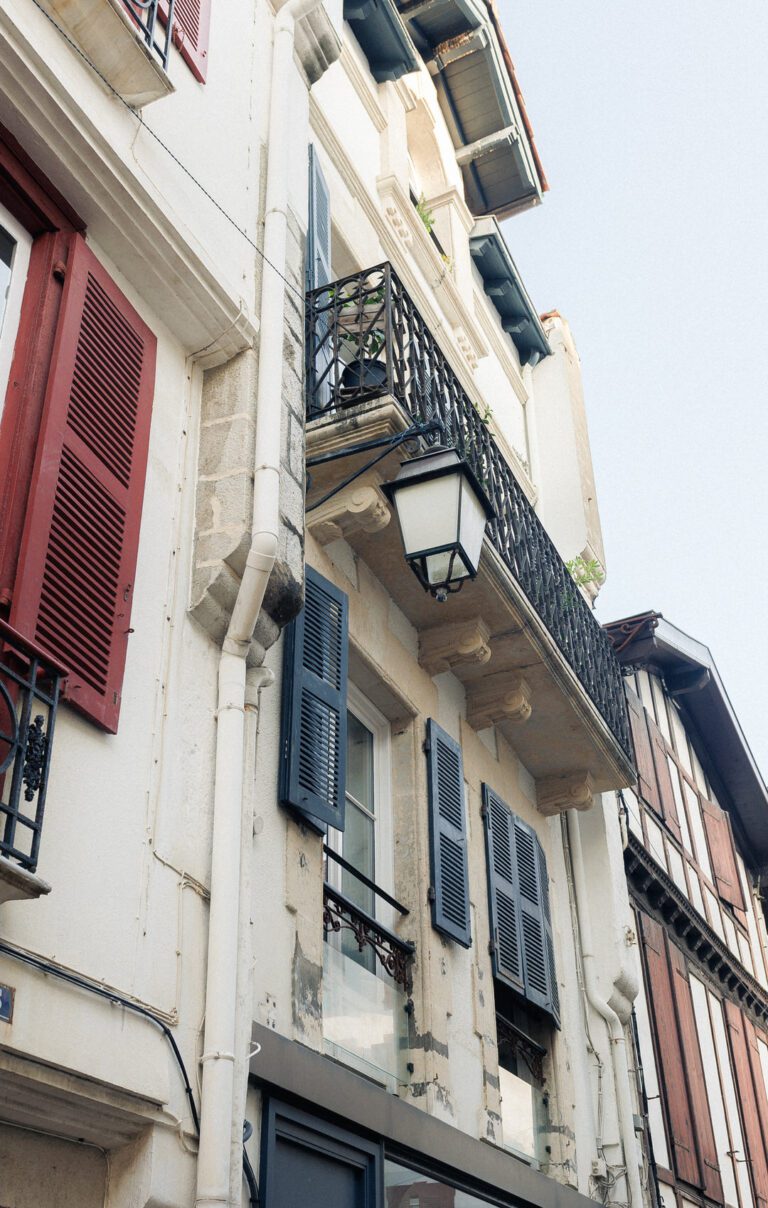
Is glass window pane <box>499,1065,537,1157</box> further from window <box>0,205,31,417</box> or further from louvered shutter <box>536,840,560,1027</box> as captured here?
window <box>0,205,31,417</box>

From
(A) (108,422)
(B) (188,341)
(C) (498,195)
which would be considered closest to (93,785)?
(A) (108,422)

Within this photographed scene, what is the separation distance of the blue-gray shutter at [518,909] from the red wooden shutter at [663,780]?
6.08 metres

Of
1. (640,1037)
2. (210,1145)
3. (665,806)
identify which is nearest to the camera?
(210,1145)

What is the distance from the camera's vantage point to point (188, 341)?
5.54m

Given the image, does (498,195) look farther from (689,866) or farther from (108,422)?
(108,422)

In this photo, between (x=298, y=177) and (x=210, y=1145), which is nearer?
(x=210, y=1145)

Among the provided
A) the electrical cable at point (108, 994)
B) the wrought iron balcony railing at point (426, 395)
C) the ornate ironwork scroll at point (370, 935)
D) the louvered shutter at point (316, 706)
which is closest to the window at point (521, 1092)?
the ornate ironwork scroll at point (370, 935)

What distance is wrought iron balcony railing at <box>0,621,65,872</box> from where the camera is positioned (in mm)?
3510

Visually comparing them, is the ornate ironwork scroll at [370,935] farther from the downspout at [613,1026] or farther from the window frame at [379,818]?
the downspout at [613,1026]

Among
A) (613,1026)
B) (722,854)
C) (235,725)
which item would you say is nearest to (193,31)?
(235,725)

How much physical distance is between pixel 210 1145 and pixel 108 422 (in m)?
2.45

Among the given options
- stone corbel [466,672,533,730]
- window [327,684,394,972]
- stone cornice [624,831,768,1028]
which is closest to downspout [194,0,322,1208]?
window [327,684,394,972]

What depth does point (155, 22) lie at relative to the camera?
5.39 m

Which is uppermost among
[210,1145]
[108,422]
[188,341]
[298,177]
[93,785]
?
[298,177]
